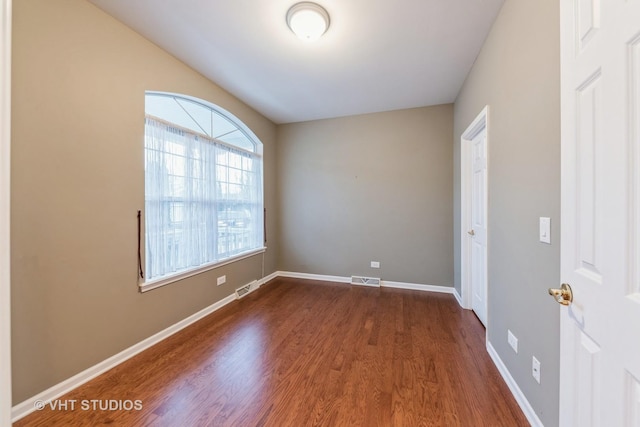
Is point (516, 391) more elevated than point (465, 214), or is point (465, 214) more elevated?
point (465, 214)

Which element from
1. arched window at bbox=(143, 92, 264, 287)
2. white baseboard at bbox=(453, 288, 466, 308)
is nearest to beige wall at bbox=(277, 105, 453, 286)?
white baseboard at bbox=(453, 288, 466, 308)

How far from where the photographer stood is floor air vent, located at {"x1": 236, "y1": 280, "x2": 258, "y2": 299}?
3314 millimetres

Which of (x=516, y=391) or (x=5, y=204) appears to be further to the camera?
(x=516, y=391)

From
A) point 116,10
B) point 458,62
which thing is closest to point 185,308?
point 116,10

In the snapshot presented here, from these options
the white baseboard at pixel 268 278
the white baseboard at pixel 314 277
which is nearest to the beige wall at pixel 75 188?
the white baseboard at pixel 268 278

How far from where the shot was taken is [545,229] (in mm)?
1271

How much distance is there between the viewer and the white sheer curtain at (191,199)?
2262 mm

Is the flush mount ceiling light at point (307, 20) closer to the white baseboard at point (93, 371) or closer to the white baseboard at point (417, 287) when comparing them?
the white baseboard at point (93, 371)

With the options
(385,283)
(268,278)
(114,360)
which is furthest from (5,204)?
(385,283)

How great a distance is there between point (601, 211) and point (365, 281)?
11.1ft

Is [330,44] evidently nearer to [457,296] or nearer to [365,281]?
[365,281]

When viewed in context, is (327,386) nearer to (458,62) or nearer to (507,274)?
(507,274)

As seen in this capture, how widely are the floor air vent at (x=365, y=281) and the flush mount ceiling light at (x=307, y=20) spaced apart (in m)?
3.25

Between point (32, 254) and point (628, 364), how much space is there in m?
2.70
